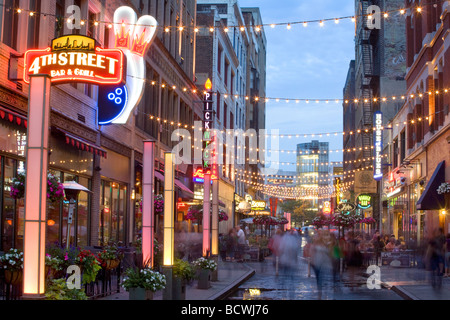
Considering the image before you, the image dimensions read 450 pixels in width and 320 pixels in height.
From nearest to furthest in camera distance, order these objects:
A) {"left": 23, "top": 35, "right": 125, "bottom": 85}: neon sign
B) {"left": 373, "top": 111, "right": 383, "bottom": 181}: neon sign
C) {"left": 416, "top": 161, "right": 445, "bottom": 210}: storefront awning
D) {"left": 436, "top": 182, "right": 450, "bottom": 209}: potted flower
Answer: {"left": 23, "top": 35, "right": 125, "bottom": 85}: neon sign, {"left": 436, "top": 182, "right": 450, "bottom": 209}: potted flower, {"left": 416, "top": 161, "right": 445, "bottom": 210}: storefront awning, {"left": 373, "top": 111, "right": 383, "bottom": 181}: neon sign

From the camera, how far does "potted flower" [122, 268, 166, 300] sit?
12461mm

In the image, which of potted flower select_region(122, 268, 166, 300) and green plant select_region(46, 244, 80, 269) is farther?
green plant select_region(46, 244, 80, 269)

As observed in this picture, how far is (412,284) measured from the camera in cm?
2033

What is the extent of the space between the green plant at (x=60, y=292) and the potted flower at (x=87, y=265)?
2441 mm

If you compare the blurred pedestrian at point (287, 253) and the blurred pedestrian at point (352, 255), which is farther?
the blurred pedestrian at point (352, 255)

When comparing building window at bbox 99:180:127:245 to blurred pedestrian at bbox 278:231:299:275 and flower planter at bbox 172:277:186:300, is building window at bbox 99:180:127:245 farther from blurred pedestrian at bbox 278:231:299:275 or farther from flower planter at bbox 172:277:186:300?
flower planter at bbox 172:277:186:300

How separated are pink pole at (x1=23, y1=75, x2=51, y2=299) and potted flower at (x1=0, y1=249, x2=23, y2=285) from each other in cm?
245

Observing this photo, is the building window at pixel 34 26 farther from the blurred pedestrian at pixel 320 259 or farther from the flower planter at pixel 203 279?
the blurred pedestrian at pixel 320 259

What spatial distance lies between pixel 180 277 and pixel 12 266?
4444mm

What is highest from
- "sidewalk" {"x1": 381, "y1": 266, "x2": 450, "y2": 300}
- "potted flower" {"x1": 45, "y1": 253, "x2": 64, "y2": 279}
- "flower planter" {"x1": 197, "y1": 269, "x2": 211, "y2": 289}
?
"potted flower" {"x1": 45, "y1": 253, "x2": 64, "y2": 279}

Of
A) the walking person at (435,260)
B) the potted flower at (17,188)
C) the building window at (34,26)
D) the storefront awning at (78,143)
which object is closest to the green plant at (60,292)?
the potted flower at (17,188)

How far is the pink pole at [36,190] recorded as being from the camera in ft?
29.6

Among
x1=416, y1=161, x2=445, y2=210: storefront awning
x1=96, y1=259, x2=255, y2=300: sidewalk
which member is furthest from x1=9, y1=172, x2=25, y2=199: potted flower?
x1=416, y1=161, x2=445, y2=210: storefront awning
